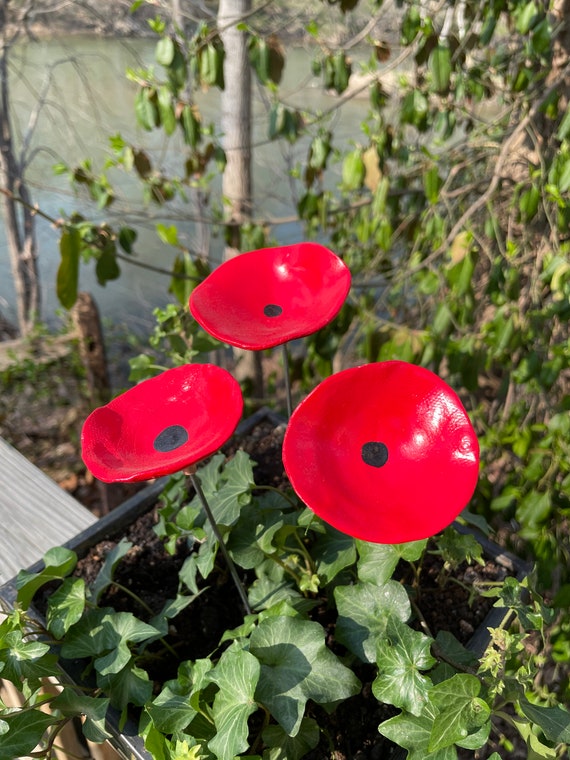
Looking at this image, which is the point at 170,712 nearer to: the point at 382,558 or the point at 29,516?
the point at 382,558

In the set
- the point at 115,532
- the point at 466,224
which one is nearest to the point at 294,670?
the point at 115,532

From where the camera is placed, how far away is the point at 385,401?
61 centimetres

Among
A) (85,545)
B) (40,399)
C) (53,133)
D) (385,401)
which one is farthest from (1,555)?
(53,133)

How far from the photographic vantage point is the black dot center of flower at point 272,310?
724 mm

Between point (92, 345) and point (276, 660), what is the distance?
1698mm

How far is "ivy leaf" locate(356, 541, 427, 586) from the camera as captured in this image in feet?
2.23

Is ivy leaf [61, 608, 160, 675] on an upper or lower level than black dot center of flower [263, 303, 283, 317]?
lower

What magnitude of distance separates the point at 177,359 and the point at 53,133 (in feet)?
12.6

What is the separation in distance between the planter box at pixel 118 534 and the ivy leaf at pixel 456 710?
12 cm

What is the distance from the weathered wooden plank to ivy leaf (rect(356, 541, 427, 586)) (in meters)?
0.47

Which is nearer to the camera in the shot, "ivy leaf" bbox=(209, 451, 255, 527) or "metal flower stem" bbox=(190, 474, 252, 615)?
"metal flower stem" bbox=(190, 474, 252, 615)

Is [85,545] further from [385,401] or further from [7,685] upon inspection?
[385,401]

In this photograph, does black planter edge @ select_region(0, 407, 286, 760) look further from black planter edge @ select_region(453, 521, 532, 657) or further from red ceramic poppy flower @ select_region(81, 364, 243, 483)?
black planter edge @ select_region(453, 521, 532, 657)

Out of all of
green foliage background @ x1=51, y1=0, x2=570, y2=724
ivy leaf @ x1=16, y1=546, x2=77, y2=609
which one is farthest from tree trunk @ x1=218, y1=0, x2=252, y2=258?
ivy leaf @ x1=16, y1=546, x2=77, y2=609
